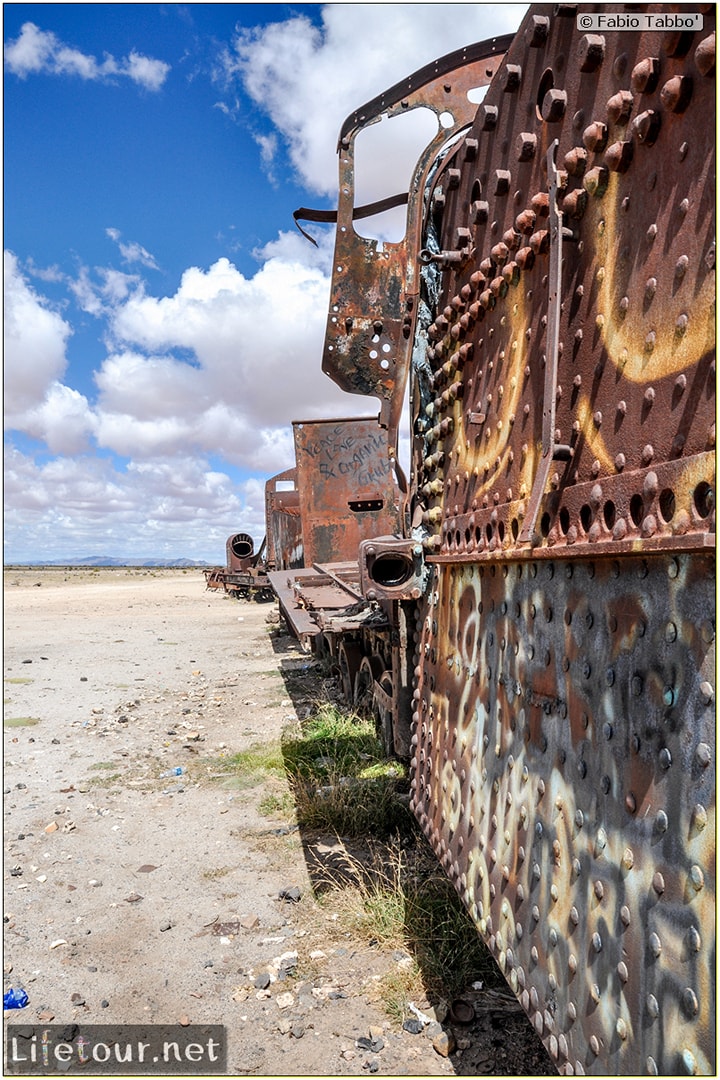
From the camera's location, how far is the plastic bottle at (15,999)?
315 cm

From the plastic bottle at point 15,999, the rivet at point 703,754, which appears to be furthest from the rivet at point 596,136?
the plastic bottle at point 15,999

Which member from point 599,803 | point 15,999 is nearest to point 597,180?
point 599,803

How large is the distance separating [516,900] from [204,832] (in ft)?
11.2

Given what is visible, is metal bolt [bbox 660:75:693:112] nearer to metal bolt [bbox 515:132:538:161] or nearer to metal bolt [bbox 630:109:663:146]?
metal bolt [bbox 630:109:663:146]

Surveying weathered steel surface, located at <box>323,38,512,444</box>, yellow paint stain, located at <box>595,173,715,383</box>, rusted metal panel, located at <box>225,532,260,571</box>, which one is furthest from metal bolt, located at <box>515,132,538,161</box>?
rusted metal panel, located at <box>225,532,260,571</box>

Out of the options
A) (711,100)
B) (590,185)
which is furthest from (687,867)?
(590,185)

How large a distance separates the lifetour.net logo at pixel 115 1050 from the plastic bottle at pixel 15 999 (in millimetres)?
116

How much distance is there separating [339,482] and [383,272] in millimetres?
6598

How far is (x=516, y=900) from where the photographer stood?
77.1 inches

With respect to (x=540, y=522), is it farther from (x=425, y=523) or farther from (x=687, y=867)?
(x=425, y=523)

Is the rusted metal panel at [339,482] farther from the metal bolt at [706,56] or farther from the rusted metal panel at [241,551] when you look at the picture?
the rusted metal panel at [241,551]

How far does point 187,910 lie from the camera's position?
3922 millimetres

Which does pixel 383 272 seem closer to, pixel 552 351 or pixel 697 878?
pixel 552 351

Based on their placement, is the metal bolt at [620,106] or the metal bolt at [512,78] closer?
the metal bolt at [620,106]
